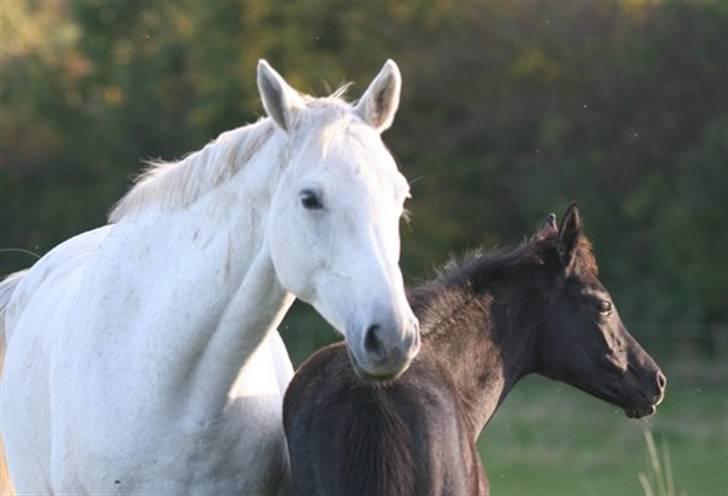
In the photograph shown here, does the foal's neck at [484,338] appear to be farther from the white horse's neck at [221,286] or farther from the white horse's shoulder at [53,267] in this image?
the white horse's shoulder at [53,267]

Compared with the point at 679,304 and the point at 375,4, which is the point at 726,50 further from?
the point at 375,4

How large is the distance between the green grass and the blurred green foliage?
90.9 inches

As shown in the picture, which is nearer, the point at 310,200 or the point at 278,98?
the point at 310,200

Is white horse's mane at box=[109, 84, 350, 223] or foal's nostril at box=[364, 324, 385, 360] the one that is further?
white horse's mane at box=[109, 84, 350, 223]

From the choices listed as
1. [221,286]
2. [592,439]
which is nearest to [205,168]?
[221,286]

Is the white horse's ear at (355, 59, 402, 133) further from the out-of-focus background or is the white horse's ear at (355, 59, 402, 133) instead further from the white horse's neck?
the out-of-focus background

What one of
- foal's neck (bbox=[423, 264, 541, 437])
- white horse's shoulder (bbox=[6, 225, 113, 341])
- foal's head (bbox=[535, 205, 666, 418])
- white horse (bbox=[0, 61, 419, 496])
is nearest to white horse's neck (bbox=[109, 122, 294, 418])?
white horse (bbox=[0, 61, 419, 496])

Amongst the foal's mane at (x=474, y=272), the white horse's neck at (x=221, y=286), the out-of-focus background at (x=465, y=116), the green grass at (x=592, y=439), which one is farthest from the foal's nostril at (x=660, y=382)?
the out-of-focus background at (x=465, y=116)

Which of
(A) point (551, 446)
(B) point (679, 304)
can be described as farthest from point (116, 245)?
(B) point (679, 304)

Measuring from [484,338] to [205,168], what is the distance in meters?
1.40

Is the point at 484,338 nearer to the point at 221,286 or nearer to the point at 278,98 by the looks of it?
the point at 221,286

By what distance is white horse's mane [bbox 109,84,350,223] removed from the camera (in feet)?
16.9

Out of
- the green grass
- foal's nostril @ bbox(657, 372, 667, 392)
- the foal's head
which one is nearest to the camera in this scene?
the foal's head

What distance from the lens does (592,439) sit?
17.7 m
